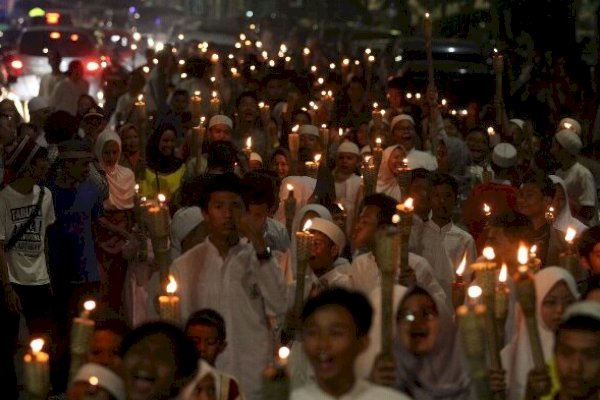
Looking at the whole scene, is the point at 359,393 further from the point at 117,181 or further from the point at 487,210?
the point at 117,181

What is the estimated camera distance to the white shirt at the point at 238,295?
7.80 metres

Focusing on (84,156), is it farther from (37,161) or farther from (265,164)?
(265,164)

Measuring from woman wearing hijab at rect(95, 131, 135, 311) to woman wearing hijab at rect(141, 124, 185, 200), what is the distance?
21cm

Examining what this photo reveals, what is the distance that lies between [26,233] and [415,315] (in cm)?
406

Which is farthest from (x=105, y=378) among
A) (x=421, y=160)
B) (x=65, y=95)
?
(x=65, y=95)

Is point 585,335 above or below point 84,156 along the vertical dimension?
below

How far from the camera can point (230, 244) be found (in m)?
7.91

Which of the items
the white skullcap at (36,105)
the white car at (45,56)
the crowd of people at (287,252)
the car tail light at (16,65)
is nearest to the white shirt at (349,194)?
the crowd of people at (287,252)

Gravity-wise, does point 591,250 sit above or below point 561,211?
below

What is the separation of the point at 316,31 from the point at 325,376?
38.6 metres

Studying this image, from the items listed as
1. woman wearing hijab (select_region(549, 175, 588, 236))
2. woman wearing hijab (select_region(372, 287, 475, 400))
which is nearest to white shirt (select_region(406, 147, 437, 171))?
woman wearing hijab (select_region(549, 175, 588, 236))

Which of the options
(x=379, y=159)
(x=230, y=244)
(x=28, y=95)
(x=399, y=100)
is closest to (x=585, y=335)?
(x=230, y=244)

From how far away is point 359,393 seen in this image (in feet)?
17.4

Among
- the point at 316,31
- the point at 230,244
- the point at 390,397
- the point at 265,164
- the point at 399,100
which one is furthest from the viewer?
the point at 316,31
